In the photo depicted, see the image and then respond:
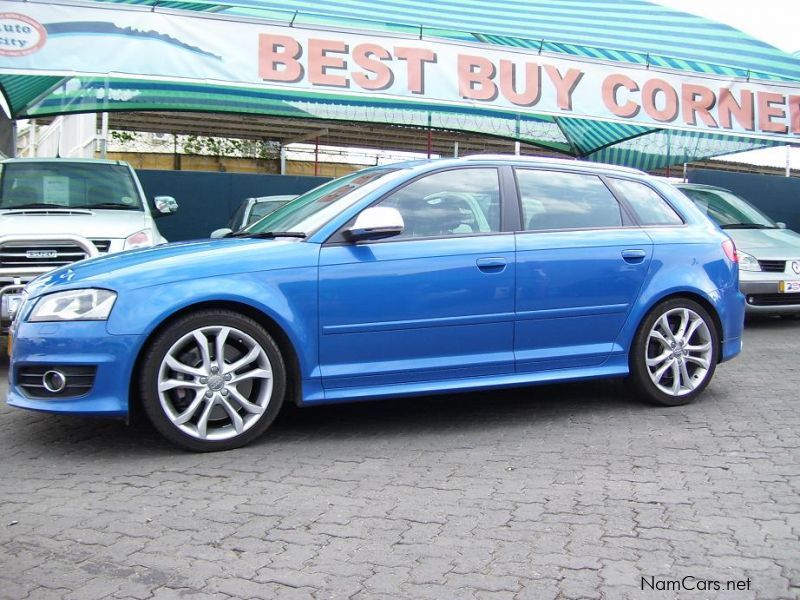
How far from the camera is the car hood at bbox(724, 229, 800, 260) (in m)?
8.92

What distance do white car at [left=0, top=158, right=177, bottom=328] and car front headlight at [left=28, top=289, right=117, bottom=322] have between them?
1.34 m

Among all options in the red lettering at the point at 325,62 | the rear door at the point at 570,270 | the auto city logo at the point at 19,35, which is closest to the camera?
the rear door at the point at 570,270

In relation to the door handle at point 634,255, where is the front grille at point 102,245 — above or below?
above

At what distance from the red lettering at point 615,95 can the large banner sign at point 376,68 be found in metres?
0.01

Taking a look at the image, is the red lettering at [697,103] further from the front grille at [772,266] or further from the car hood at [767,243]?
the front grille at [772,266]

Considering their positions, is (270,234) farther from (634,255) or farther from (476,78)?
(476,78)

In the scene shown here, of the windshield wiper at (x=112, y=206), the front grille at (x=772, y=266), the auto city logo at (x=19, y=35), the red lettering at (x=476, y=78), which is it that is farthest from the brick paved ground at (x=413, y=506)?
the red lettering at (x=476, y=78)

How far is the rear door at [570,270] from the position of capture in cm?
488

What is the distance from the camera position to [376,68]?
9.98 m

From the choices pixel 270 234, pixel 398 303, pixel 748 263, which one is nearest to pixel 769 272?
pixel 748 263

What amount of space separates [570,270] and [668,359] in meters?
0.96

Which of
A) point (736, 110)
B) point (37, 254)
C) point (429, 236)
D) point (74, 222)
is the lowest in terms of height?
point (37, 254)

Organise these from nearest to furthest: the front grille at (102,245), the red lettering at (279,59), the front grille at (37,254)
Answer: the front grille at (37,254), the front grille at (102,245), the red lettering at (279,59)

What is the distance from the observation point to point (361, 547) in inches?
123
